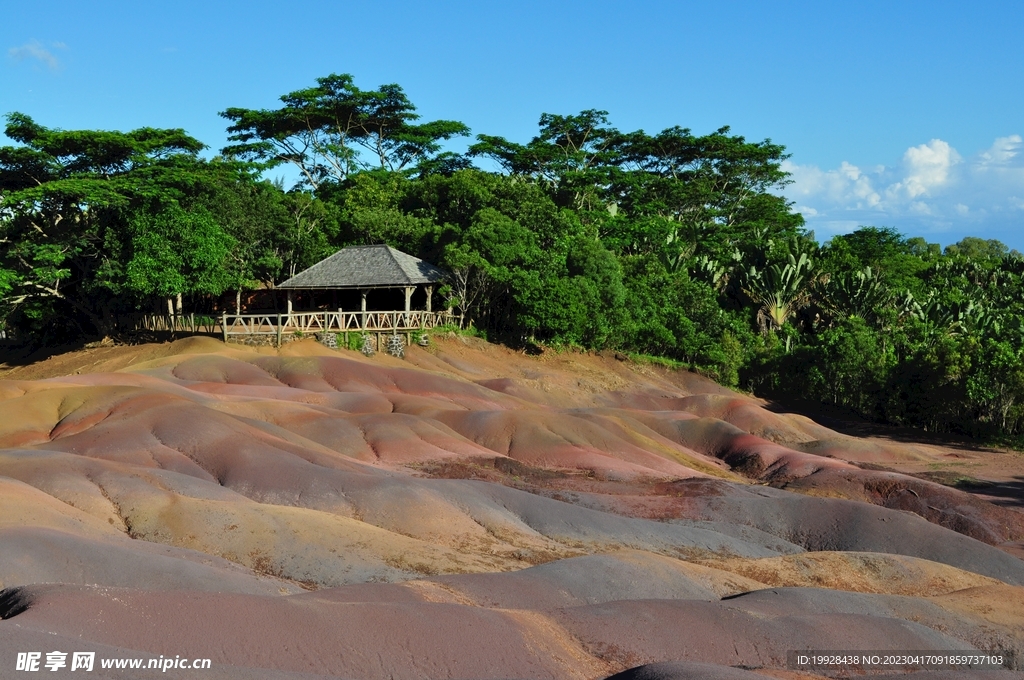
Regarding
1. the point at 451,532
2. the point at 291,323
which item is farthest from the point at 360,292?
the point at 451,532

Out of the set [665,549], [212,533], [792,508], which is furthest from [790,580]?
[212,533]

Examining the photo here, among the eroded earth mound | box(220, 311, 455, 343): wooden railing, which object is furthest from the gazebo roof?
the eroded earth mound

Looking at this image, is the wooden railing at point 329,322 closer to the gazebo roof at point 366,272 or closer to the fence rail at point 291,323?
the fence rail at point 291,323

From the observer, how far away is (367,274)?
4531 cm

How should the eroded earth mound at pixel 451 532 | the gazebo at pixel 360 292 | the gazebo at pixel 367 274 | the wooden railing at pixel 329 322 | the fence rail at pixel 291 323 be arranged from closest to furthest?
the eroded earth mound at pixel 451 532
the wooden railing at pixel 329 322
the fence rail at pixel 291 323
the gazebo at pixel 360 292
the gazebo at pixel 367 274

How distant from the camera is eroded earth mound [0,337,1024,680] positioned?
43.9 ft

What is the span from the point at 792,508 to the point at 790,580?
598 centimetres

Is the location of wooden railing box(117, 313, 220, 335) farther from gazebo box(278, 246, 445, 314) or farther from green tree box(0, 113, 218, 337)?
gazebo box(278, 246, 445, 314)

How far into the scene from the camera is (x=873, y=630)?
15898mm

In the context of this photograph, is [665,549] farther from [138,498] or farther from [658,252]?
[658,252]

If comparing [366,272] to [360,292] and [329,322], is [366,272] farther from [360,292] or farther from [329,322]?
[329,322]

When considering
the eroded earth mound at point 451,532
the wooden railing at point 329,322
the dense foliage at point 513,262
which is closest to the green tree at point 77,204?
the dense foliage at point 513,262

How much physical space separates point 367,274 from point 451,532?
25372mm

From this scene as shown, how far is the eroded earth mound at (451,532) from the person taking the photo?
13.4 metres
